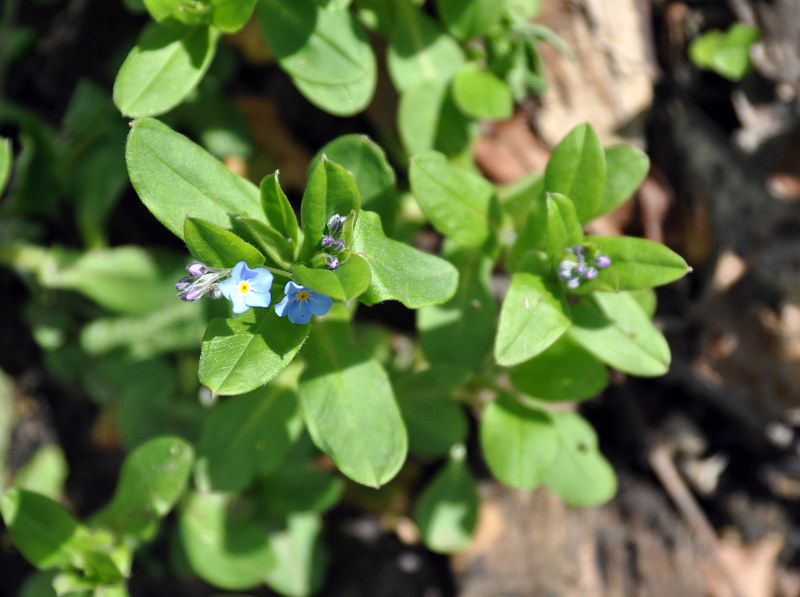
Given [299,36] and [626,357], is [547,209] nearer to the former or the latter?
[626,357]

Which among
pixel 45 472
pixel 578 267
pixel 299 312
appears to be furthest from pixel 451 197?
pixel 45 472

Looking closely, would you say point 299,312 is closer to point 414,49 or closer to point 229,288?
point 229,288

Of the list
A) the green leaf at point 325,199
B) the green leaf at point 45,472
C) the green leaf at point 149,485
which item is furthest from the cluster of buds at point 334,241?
the green leaf at point 45,472

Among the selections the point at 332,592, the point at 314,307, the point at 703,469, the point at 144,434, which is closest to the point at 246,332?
the point at 314,307

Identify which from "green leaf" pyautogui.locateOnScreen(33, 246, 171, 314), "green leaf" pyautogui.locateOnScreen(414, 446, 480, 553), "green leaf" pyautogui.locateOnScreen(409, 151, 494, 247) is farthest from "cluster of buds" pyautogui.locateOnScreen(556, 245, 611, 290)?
"green leaf" pyautogui.locateOnScreen(33, 246, 171, 314)

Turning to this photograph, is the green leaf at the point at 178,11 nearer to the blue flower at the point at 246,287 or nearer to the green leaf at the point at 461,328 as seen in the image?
the blue flower at the point at 246,287
